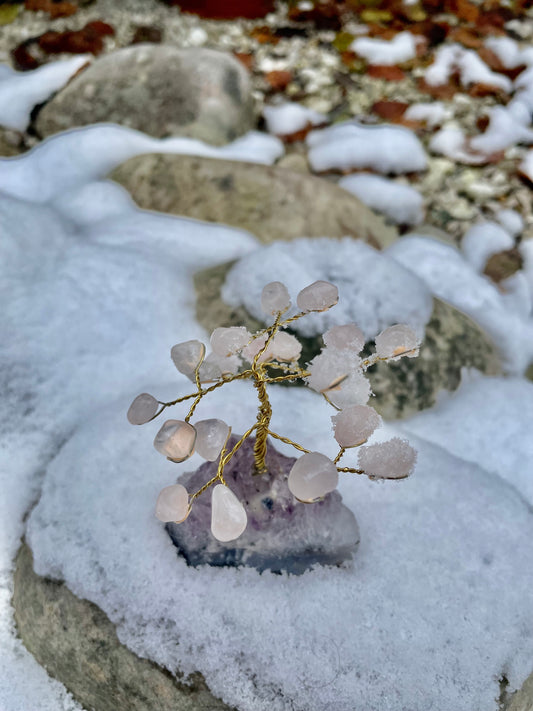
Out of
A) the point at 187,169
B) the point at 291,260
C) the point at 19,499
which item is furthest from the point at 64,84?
the point at 19,499

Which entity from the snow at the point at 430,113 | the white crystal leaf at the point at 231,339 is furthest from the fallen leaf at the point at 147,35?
the white crystal leaf at the point at 231,339

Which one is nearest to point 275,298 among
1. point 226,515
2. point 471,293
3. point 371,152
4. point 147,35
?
point 226,515

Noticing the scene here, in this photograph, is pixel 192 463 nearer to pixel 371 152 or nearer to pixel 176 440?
pixel 176 440

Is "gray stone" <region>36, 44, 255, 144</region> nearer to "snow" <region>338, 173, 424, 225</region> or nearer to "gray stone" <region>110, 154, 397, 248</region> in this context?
"gray stone" <region>110, 154, 397, 248</region>

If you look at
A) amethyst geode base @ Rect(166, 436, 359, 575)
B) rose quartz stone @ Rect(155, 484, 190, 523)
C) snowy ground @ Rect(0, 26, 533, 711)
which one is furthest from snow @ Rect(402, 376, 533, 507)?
rose quartz stone @ Rect(155, 484, 190, 523)

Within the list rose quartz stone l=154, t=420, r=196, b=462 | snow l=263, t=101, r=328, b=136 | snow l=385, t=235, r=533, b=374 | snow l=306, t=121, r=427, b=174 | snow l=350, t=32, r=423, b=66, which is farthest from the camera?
snow l=350, t=32, r=423, b=66

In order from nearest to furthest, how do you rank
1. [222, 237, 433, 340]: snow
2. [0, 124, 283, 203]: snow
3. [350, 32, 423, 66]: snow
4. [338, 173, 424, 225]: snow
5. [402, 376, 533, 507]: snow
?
1. [402, 376, 533, 507]: snow
2. [222, 237, 433, 340]: snow
3. [0, 124, 283, 203]: snow
4. [338, 173, 424, 225]: snow
5. [350, 32, 423, 66]: snow

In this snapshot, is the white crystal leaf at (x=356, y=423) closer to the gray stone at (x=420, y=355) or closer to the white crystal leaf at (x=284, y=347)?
the white crystal leaf at (x=284, y=347)
